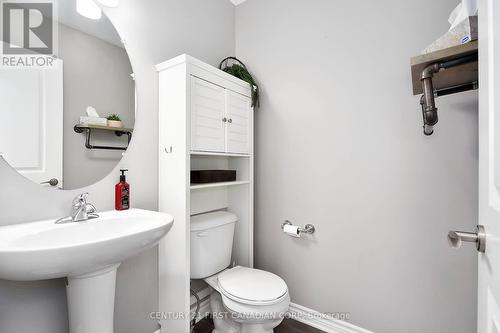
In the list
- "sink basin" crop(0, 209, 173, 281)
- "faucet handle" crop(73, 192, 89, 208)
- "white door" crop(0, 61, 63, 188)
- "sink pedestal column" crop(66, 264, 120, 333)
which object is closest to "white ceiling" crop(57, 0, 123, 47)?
"white door" crop(0, 61, 63, 188)

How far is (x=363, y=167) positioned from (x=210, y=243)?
109 cm

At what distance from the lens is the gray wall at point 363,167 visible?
124cm

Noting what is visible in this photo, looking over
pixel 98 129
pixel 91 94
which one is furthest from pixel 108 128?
pixel 91 94

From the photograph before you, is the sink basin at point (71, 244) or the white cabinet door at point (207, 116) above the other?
the white cabinet door at point (207, 116)

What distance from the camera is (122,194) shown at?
1.25 m

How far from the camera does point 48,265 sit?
0.73 metres

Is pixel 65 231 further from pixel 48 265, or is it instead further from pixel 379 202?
pixel 379 202

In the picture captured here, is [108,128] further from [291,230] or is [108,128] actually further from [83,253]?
[291,230]

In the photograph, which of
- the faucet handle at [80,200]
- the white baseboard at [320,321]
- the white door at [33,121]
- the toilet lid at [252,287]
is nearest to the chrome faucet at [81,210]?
the faucet handle at [80,200]

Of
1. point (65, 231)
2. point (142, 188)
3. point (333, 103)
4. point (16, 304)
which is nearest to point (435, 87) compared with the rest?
point (333, 103)

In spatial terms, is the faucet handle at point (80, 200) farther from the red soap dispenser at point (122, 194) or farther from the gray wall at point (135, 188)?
the red soap dispenser at point (122, 194)

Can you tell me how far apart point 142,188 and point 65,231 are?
0.45m

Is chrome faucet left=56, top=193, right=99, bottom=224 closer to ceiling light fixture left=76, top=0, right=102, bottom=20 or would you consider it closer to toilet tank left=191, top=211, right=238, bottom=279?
toilet tank left=191, top=211, right=238, bottom=279

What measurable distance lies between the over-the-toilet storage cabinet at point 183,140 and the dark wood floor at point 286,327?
0.97ft
